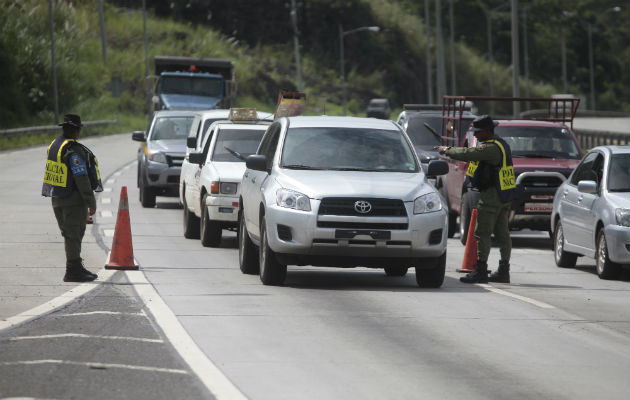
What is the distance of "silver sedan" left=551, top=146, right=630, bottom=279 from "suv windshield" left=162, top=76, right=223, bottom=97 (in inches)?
1088

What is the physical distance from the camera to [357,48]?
110938mm

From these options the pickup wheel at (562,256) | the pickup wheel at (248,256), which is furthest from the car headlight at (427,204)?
the pickup wheel at (562,256)

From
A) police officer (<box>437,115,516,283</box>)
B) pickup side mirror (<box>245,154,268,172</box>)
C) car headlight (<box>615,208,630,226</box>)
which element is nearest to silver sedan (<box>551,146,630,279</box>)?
car headlight (<box>615,208,630,226</box>)

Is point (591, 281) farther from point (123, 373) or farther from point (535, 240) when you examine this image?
point (123, 373)

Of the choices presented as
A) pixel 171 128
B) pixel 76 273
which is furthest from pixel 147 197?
pixel 76 273

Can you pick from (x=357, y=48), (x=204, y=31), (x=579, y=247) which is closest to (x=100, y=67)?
(x=204, y=31)

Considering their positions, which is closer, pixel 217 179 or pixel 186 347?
pixel 186 347

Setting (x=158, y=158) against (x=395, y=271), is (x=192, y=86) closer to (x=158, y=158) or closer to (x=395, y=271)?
(x=158, y=158)

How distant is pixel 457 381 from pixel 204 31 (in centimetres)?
9222

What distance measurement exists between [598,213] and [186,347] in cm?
783

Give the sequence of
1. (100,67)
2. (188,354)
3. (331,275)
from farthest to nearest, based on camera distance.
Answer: (100,67) → (331,275) → (188,354)

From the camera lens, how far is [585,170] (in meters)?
17.2

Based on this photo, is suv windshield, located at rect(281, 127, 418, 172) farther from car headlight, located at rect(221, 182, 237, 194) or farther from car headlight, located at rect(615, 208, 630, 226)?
car headlight, located at rect(221, 182, 237, 194)

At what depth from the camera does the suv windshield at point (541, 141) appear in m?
20.8
